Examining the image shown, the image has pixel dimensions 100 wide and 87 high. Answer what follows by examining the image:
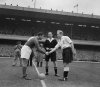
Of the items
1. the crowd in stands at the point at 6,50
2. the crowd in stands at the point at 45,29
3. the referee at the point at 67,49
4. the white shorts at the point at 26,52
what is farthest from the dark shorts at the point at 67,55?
the crowd in stands at the point at 45,29

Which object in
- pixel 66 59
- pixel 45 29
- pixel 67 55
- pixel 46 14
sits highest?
pixel 46 14

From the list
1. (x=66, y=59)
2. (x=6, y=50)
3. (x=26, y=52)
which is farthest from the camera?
(x=6, y=50)

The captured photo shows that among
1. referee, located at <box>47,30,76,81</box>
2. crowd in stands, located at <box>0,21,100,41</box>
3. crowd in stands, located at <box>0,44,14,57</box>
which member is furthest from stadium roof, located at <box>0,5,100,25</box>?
referee, located at <box>47,30,76,81</box>

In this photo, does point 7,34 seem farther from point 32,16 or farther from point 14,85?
point 14,85

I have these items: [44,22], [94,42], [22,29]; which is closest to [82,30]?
[94,42]

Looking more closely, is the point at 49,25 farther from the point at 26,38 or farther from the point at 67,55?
the point at 67,55

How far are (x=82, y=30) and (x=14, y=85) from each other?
44.5 metres

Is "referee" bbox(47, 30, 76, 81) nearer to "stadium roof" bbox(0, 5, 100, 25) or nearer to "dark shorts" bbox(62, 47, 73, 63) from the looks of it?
"dark shorts" bbox(62, 47, 73, 63)

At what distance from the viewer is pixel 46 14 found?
47.8 m

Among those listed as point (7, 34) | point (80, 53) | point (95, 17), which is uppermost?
point (95, 17)

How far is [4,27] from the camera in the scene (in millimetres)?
49594

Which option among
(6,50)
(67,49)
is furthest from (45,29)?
(67,49)

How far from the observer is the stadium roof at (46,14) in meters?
46.7

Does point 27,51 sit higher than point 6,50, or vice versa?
point 27,51
